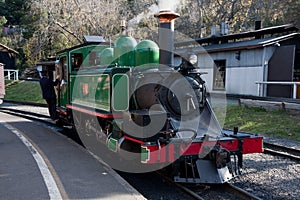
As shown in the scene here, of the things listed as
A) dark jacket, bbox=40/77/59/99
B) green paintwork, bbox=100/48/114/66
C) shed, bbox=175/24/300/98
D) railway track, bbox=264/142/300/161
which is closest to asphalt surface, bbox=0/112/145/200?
green paintwork, bbox=100/48/114/66

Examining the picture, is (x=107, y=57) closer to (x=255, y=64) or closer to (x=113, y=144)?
(x=113, y=144)

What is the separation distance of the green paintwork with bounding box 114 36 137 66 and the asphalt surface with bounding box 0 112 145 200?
2.06 m

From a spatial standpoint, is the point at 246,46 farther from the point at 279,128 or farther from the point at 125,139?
the point at 125,139

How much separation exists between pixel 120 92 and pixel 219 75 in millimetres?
14123

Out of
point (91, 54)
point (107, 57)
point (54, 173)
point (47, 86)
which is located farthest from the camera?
point (47, 86)

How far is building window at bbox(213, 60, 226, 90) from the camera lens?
60.0ft

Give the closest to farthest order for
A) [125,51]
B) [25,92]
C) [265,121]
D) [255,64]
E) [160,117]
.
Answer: [160,117]
[125,51]
[265,121]
[255,64]
[25,92]

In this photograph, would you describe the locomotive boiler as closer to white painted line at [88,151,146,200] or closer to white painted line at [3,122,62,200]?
white painted line at [88,151,146,200]

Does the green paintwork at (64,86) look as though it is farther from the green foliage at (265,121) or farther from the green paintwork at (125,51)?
the green foliage at (265,121)

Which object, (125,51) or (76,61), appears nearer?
(125,51)

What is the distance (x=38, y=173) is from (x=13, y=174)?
400 millimetres

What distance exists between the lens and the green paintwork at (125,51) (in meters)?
6.23

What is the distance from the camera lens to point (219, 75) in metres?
18.8

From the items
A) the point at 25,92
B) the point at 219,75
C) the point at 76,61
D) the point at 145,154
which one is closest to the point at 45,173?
the point at 145,154
